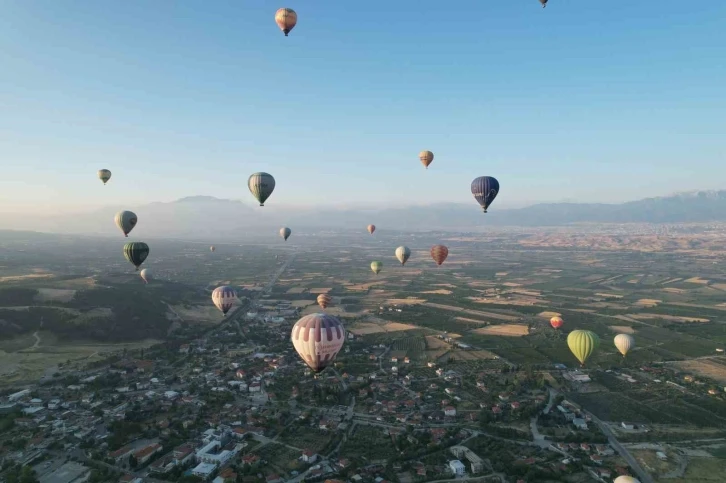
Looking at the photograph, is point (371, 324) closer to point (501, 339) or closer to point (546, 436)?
point (501, 339)

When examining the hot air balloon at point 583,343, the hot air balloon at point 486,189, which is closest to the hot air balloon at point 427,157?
the hot air balloon at point 486,189

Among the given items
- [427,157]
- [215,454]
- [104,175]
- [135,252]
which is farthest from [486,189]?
[104,175]

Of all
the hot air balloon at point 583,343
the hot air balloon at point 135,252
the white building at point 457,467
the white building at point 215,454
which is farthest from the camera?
the hot air balloon at point 135,252

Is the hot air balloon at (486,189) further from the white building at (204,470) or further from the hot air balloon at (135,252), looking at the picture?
the hot air balloon at (135,252)

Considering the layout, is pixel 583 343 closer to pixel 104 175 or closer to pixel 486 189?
pixel 486 189

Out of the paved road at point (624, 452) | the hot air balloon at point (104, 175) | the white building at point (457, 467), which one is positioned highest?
the hot air balloon at point (104, 175)

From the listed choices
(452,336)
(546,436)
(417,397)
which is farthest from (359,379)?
(452,336)

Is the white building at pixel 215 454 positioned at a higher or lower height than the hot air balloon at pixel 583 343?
lower
